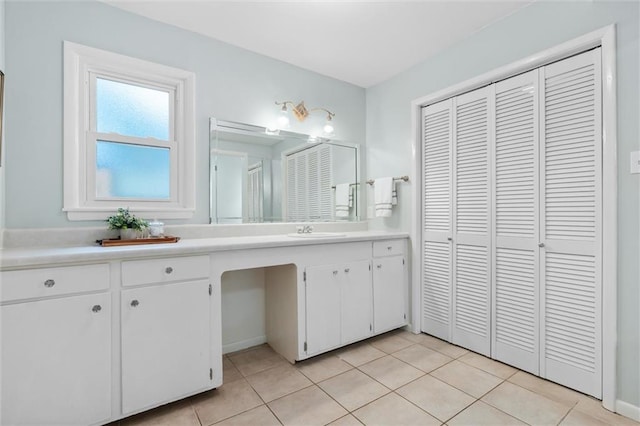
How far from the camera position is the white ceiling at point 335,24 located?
2014 mm

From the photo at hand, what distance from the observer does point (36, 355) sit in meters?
1.36

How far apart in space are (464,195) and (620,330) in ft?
3.87

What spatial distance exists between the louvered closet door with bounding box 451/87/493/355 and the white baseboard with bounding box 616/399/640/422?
721 mm

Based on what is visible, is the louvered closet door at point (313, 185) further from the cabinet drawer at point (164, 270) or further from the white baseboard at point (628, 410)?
the white baseboard at point (628, 410)

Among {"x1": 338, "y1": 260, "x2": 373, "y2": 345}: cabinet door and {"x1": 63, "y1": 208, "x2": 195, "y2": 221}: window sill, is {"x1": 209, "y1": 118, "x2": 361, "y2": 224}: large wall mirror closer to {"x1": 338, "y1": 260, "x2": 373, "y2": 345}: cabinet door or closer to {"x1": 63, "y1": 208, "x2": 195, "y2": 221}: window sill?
{"x1": 63, "y1": 208, "x2": 195, "y2": 221}: window sill

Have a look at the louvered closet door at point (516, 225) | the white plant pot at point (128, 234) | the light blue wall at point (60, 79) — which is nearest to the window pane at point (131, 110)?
the light blue wall at point (60, 79)

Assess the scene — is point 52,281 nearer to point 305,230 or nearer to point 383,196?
point 305,230

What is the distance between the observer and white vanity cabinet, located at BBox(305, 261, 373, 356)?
2209mm

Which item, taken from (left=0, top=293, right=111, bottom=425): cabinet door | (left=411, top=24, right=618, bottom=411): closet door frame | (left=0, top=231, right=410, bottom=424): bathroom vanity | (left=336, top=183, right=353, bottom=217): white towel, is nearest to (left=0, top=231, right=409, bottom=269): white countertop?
(left=0, top=231, right=410, bottom=424): bathroom vanity

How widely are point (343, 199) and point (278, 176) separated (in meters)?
0.74

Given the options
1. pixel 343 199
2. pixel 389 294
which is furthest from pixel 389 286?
pixel 343 199

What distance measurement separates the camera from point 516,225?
2.12 m

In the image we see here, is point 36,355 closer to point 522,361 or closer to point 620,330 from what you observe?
point 522,361

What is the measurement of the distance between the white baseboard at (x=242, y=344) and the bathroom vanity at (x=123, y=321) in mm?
424
